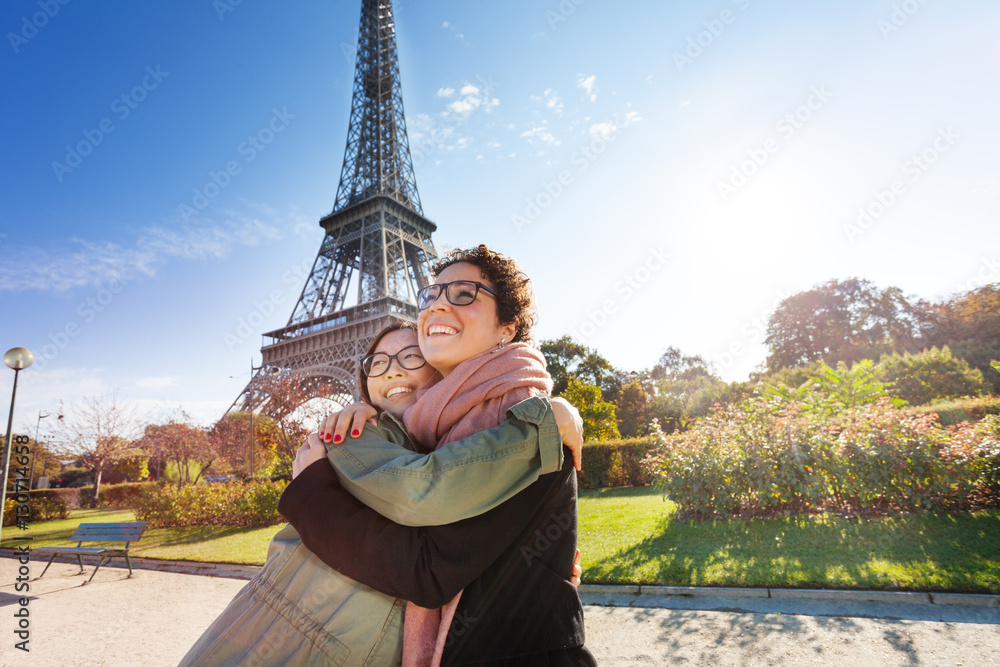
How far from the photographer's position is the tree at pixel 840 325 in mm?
32031

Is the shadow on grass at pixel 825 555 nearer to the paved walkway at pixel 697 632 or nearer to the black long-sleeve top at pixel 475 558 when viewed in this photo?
the paved walkway at pixel 697 632

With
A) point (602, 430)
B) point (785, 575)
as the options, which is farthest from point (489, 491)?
point (602, 430)

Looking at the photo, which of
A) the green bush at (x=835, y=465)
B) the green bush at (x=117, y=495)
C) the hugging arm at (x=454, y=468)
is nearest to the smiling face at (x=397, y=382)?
the hugging arm at (x=454, y=468)

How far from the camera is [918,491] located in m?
6.84

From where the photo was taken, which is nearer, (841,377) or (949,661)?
(949,661)

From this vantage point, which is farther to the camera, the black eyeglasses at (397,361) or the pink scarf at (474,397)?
the black eyeglasses at (397,361)

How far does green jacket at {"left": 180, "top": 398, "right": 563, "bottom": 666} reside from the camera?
4.12 feet

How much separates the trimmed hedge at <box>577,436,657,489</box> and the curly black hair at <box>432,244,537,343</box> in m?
13.0

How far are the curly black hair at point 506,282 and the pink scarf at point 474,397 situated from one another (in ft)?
0.76

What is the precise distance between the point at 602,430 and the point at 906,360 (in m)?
13.7

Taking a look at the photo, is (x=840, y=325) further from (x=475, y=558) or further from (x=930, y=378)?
(x=475, y=558)

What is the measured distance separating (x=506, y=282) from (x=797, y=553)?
5953mm

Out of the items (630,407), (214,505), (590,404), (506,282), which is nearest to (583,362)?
(630,407)

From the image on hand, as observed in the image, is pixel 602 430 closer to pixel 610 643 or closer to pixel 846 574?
pixel 846 574
